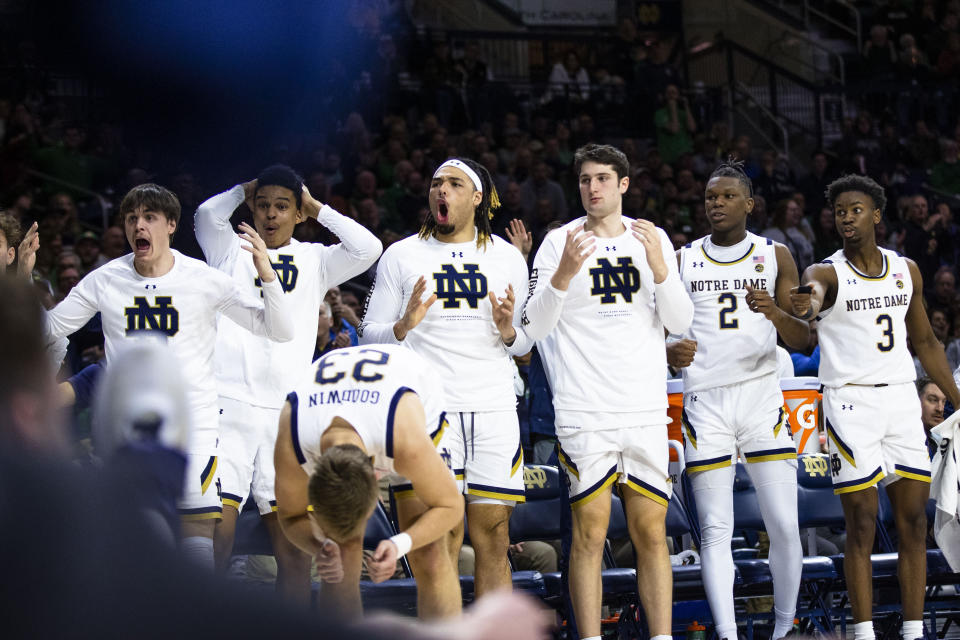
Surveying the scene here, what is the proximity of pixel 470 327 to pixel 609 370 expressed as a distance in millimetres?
656

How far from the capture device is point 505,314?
17.2 ft

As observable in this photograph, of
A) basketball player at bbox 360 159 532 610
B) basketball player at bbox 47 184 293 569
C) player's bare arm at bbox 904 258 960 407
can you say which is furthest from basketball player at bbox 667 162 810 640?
basketball player at bbox 47 184 293 569

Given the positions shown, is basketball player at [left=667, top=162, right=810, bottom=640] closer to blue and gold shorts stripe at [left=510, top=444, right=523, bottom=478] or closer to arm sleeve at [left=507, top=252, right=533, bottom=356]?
arm sleeve at [left=507, top=252, right=533, bottom=356]

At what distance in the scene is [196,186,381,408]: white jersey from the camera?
18.3 feet

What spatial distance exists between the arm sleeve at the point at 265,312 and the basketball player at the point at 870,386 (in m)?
2.42

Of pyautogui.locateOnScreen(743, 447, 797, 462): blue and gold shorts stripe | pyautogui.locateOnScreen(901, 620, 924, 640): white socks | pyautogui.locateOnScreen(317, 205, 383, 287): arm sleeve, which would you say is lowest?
pyautogui.locateOnScreen(901, 620, 924, 640): white socks

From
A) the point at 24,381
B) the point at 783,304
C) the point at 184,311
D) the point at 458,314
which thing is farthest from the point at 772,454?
the point at 24,381

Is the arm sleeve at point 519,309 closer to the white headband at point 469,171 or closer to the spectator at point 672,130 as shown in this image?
the white headband at point 469,171

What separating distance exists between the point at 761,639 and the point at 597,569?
278 cm

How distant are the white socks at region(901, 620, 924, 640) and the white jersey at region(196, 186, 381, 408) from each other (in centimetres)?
312

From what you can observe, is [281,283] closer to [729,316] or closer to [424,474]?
[424,474]

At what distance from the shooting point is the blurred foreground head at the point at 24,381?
857mm

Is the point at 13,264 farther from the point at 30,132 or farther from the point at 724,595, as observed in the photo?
the point at 30,132

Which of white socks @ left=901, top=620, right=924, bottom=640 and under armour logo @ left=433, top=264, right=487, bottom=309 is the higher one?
under armour logo @ left=433, top=264, right=487, bottom=309
